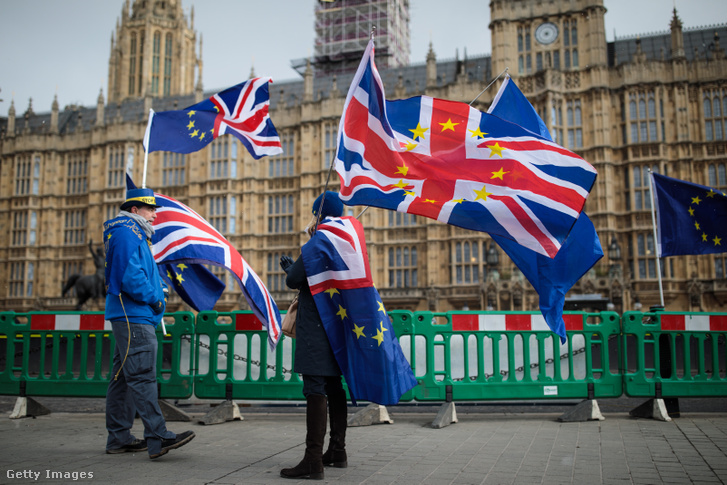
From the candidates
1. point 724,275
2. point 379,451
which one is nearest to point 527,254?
point 379,451

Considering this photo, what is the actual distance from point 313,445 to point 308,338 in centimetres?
75

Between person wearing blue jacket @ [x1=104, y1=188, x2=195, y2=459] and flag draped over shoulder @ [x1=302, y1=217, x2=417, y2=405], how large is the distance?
1348 mm

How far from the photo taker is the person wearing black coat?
4340 mm

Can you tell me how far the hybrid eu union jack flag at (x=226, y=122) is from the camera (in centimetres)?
913

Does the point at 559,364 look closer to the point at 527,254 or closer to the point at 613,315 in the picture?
the point at 613,315

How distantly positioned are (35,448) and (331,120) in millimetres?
30908

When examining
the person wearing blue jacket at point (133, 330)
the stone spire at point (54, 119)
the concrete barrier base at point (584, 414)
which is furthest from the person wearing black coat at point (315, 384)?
the stone spire at point (54, 119)

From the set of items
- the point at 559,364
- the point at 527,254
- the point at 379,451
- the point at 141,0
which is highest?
the point at 141,0

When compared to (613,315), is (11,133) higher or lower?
higher

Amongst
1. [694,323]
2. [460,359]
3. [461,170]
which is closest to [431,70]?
[694,323]

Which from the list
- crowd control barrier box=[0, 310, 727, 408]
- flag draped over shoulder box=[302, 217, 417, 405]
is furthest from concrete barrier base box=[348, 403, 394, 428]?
flag draped over shoulder box=[302, 217, 417, 405]

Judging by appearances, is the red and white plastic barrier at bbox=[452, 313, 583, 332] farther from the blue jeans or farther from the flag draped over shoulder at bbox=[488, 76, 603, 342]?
the blue jeans

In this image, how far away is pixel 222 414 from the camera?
290 inches

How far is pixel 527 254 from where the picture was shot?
6.41 m
